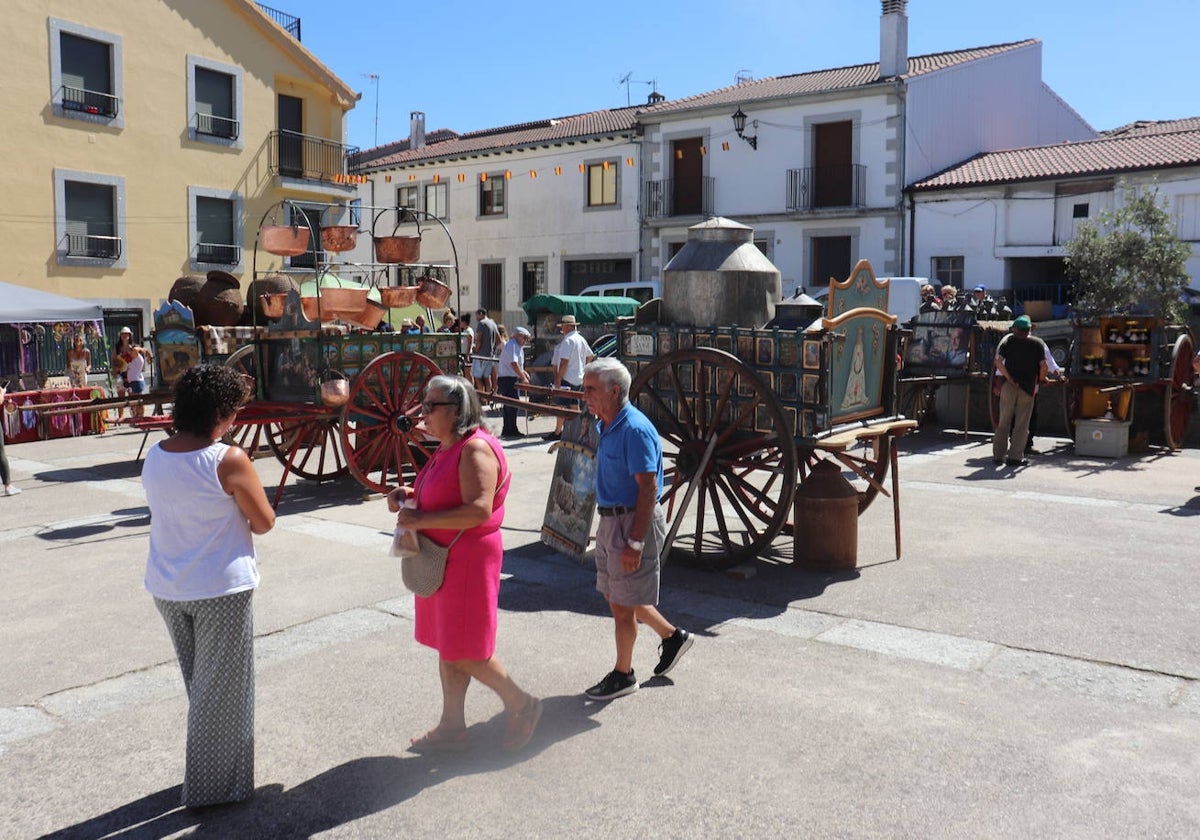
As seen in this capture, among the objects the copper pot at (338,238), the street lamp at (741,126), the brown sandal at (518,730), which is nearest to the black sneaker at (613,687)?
the brown sandal at (518,730)

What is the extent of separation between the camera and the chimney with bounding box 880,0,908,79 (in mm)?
25203

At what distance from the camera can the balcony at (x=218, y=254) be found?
77.3ft

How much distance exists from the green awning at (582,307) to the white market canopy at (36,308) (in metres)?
9.76

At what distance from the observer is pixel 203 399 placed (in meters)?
3.39

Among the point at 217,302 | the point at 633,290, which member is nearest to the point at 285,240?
the point at 217,302

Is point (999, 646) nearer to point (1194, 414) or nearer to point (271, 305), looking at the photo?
point (271, 305)

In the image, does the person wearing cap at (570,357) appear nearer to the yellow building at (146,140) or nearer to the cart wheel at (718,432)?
the cart wheel at (718,432)

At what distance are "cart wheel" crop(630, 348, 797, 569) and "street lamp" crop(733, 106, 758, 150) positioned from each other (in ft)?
70.1

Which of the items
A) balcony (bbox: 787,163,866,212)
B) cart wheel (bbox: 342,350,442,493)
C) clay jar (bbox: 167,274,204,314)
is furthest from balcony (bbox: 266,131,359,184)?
cart wheel (bbox: 342,350,442,493)

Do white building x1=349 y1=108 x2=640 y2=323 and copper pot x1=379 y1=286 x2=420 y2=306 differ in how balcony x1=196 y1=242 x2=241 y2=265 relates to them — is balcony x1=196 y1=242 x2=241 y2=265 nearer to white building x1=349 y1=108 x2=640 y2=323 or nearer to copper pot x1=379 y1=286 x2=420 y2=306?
white building x1=349 y1=108 x2=640 y2=323

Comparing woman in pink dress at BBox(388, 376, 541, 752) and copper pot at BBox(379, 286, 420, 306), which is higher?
copper pot at BBox(379, 286, 420, 306)

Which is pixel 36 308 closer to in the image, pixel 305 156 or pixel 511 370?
pixel 511 370

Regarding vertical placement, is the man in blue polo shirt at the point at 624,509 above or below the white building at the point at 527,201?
below

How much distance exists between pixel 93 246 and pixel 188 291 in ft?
40.3
